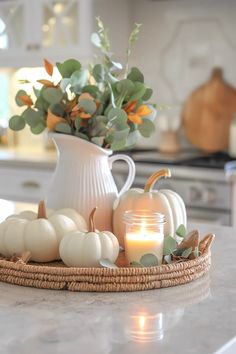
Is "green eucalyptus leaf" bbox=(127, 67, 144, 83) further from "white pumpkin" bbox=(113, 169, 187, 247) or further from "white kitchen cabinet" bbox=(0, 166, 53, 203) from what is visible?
"white kitchen cabinet" bbox=(0, 166, 53, 203)

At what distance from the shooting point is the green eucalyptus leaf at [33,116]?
162 centimetres

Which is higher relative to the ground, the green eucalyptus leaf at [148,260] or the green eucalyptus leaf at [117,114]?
the green eucalyptus leaf at [117,114]

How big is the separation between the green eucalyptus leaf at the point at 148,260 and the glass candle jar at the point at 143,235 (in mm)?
18

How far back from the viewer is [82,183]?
1.59 m

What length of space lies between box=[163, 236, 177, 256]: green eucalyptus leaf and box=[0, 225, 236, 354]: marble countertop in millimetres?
83

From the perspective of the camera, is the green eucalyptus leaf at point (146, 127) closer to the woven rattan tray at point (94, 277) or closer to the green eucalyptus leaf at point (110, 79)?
the green eucalyptus leaf at point (110, 79)

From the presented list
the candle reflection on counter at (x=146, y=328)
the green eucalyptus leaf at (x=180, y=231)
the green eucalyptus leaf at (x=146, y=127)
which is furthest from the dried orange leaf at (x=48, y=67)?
the candle reflection on counter at (x=146, y=328)

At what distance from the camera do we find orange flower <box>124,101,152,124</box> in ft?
5.26

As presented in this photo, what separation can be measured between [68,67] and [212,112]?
2336mm

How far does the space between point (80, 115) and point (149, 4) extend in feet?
8.88

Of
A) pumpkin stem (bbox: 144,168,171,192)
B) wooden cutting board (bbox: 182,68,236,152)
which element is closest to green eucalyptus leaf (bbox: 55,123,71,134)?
pumpkin stem (bbox: 144,168,171,192)

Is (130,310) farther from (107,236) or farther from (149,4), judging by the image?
(149,4)

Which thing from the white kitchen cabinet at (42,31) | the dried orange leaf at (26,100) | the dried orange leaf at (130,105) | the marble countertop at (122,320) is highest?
the white kitchen cabinet at (42,31)

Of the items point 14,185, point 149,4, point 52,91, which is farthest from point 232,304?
point 149,4
